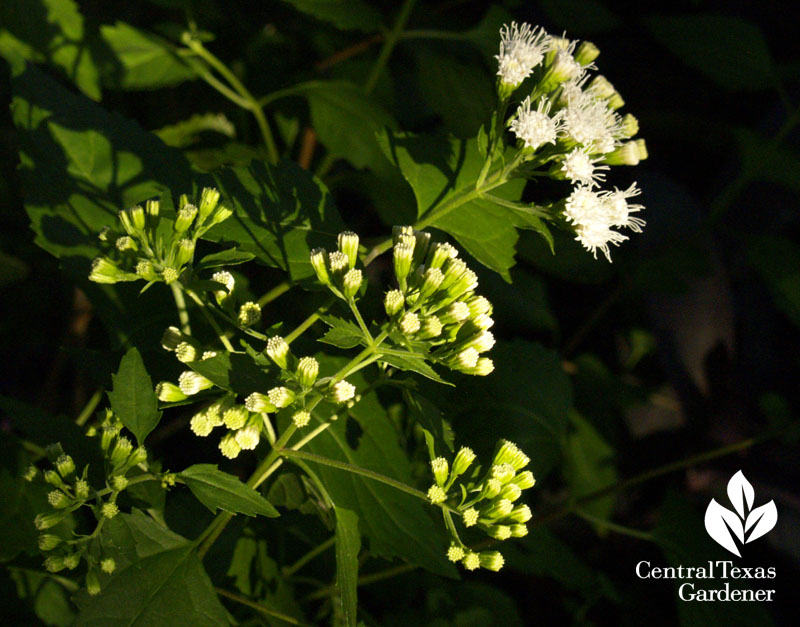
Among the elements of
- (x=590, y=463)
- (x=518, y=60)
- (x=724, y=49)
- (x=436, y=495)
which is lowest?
(x=436, y=495)

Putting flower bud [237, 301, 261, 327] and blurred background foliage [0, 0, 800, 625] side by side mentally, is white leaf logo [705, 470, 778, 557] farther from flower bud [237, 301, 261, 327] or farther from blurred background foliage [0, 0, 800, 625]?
flower bud [237, 301, 261, 327]

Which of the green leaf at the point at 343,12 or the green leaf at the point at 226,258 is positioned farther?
the green leaf at the point at 343,12

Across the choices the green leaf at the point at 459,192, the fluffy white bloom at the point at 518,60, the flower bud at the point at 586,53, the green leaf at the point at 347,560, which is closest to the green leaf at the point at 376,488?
the green leaf at the point at 347,560

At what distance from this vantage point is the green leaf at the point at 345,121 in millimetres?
1960

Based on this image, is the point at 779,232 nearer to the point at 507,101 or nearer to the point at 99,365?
the point at 507,101

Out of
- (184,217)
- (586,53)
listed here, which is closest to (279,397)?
(184,217)

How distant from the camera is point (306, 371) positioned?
1.10 meters

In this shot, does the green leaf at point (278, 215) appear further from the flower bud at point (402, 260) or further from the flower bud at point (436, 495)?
the flower bud at point (436, 495)

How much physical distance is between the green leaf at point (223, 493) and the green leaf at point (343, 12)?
1.35m

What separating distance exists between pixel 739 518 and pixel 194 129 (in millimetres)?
2297

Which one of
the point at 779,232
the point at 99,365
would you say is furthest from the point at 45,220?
the point at 779,232

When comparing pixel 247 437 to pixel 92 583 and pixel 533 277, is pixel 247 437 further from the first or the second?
pixel 533 277

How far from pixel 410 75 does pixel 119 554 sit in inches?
83.7

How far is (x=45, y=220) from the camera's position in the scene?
1.47 metres
